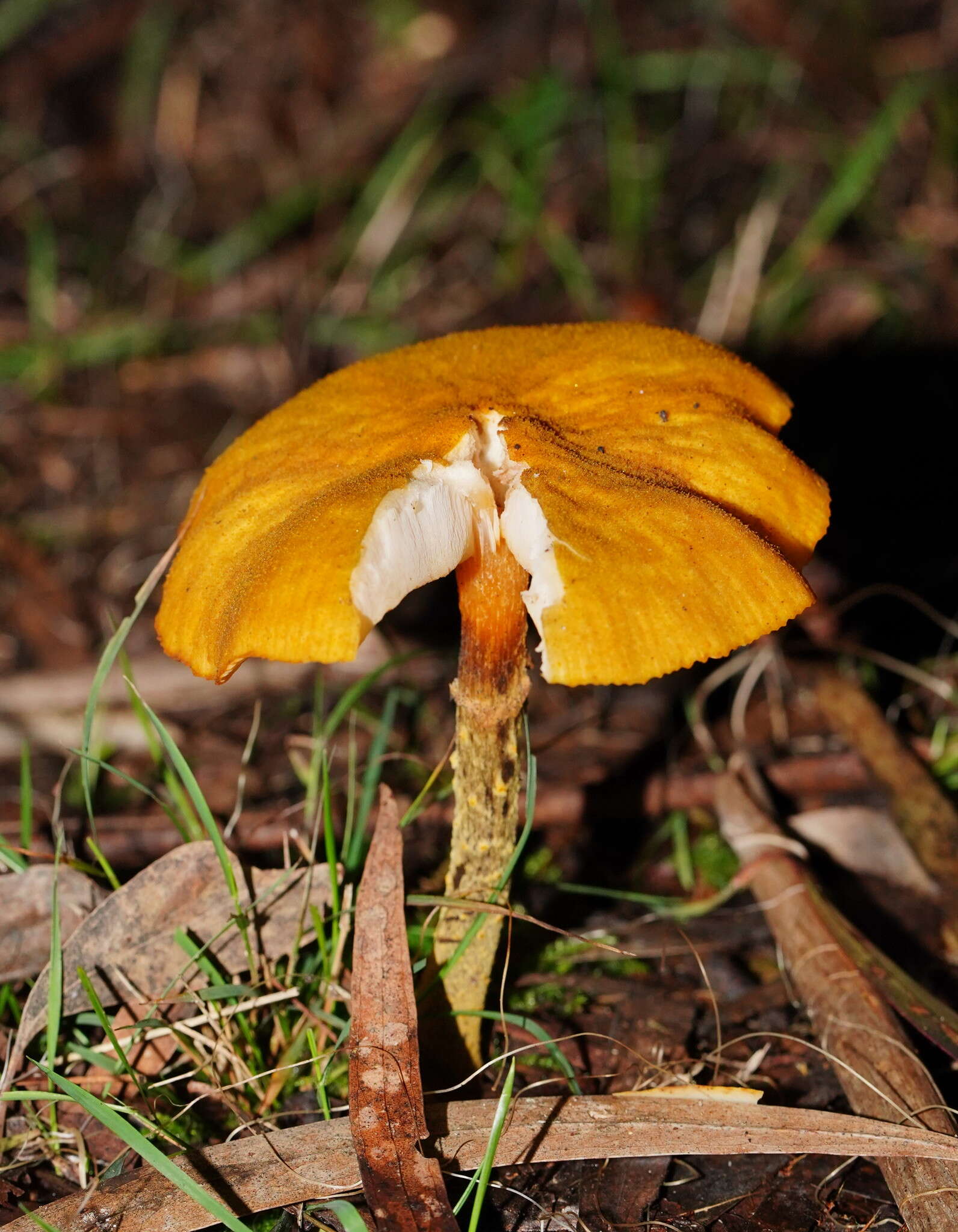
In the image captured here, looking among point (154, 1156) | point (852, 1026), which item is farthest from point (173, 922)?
point (852, 1026)

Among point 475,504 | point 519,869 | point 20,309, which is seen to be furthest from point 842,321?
point 20,309

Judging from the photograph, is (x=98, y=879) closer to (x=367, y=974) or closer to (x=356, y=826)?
(x=356, y=826)

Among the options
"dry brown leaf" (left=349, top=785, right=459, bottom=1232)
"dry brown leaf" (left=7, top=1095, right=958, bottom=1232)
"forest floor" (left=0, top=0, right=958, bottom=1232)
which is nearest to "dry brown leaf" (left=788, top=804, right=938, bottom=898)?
"forest floor" (left=0, top=0, right=958, bottom=1232)

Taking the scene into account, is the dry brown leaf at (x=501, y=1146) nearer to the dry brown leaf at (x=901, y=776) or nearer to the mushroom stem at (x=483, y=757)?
the mushroom stem at (x=483, y=757)

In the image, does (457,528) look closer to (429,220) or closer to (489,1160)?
(489,1160)

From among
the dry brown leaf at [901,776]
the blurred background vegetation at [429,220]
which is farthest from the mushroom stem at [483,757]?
the blurred background vegetation at [429,220]

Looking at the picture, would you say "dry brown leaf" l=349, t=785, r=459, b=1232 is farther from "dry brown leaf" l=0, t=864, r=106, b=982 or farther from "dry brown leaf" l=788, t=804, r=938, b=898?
"dry brown leaf" l=788, t=804, r=938, b=898
